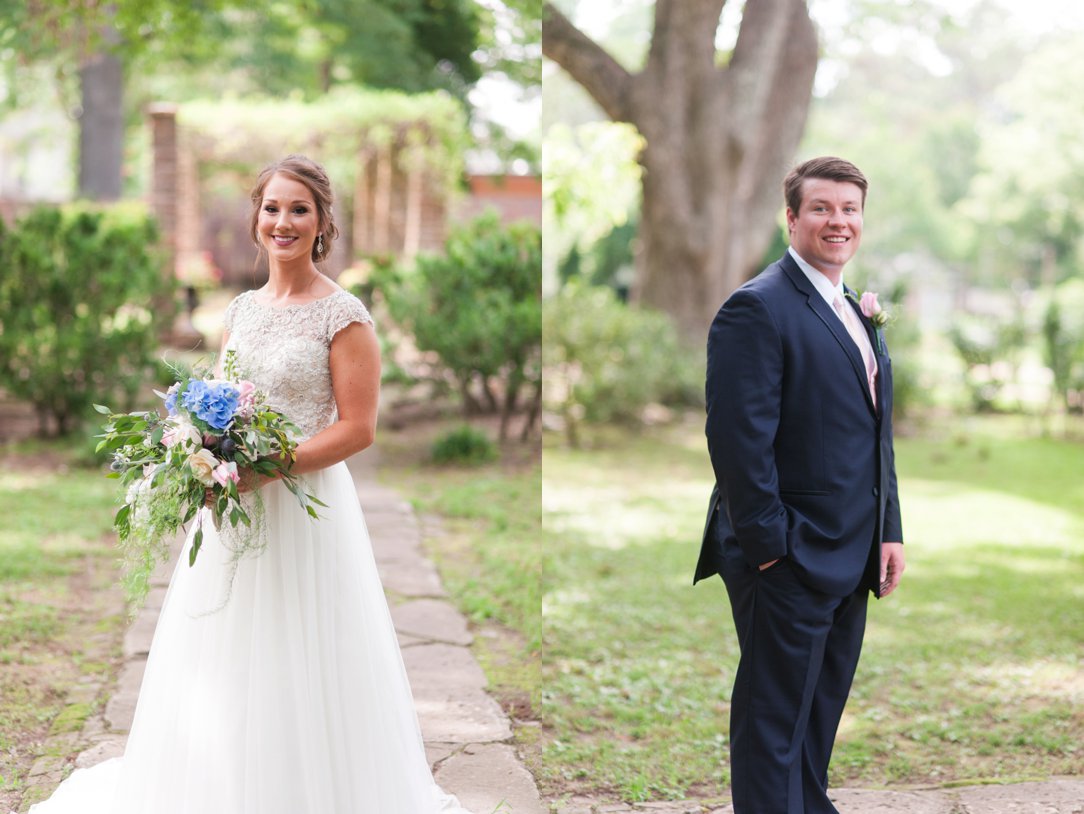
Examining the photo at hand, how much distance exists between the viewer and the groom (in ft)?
9.29

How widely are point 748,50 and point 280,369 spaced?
34.1 feet

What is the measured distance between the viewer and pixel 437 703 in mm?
4348

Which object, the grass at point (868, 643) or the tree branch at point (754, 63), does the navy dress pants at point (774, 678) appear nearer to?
the grass at point (868, 643)

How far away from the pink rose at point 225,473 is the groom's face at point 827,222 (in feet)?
4.90

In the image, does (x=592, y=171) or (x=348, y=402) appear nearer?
(x=348, y=402)

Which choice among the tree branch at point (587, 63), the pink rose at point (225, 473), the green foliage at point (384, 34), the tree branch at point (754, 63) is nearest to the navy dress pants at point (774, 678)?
the pink rose at point (225, 473)

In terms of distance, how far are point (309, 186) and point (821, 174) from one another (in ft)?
4.14

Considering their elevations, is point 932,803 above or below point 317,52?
below

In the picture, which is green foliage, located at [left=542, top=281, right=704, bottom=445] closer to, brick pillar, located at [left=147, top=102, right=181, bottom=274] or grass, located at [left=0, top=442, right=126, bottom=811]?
grass, located at [left=0, top=442, right=126, bottom=811]

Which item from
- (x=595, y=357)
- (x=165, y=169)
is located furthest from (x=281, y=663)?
(x=165, y=169)

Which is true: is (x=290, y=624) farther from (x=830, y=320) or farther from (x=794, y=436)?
(x=830, y=320)

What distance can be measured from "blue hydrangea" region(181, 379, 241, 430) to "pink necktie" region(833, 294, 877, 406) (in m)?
1.54

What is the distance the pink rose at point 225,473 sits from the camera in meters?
2.67

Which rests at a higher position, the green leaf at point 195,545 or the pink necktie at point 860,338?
the pink necktie at point 860,338
